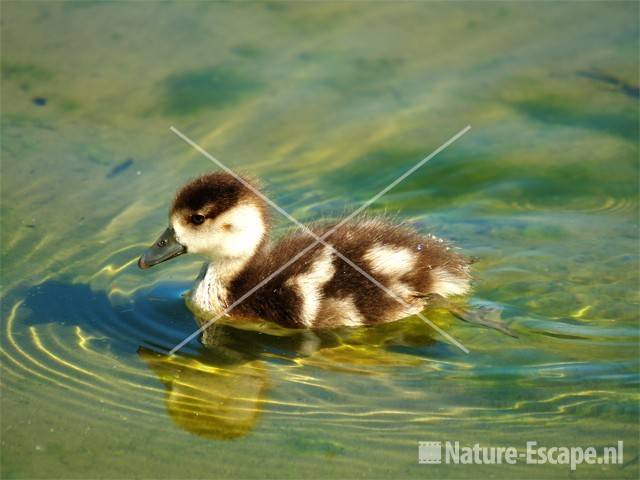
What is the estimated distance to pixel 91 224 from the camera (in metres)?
5.11

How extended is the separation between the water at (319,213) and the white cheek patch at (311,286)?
0.14 meters

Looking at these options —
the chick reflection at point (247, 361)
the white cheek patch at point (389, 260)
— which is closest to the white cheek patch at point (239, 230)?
the chick reflection at point (247, 361)

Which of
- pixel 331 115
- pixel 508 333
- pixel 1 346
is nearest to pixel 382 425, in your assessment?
pixel 508 333

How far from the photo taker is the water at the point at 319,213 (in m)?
3.71

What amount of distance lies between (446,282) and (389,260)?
269 millimetres

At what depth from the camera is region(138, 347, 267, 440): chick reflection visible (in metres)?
3.75

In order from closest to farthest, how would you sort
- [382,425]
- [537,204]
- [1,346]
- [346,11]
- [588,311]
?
[382,425], [1,346], [588,311], [537,204], [346,11]

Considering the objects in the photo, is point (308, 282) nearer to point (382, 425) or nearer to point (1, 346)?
point (382, 425)

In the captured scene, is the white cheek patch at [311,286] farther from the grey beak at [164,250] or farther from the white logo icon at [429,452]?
the white logo icon at [429,452]

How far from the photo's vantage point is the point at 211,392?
396cm

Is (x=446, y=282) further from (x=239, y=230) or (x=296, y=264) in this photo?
(x=239, y=230)

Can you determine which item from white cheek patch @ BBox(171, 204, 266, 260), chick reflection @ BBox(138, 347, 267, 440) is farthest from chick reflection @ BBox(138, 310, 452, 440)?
white cheek patch @ BBox(171, 204, 266, 260)

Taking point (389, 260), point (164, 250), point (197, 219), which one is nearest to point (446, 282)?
point (389, 260)

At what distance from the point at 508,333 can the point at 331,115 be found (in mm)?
2160
